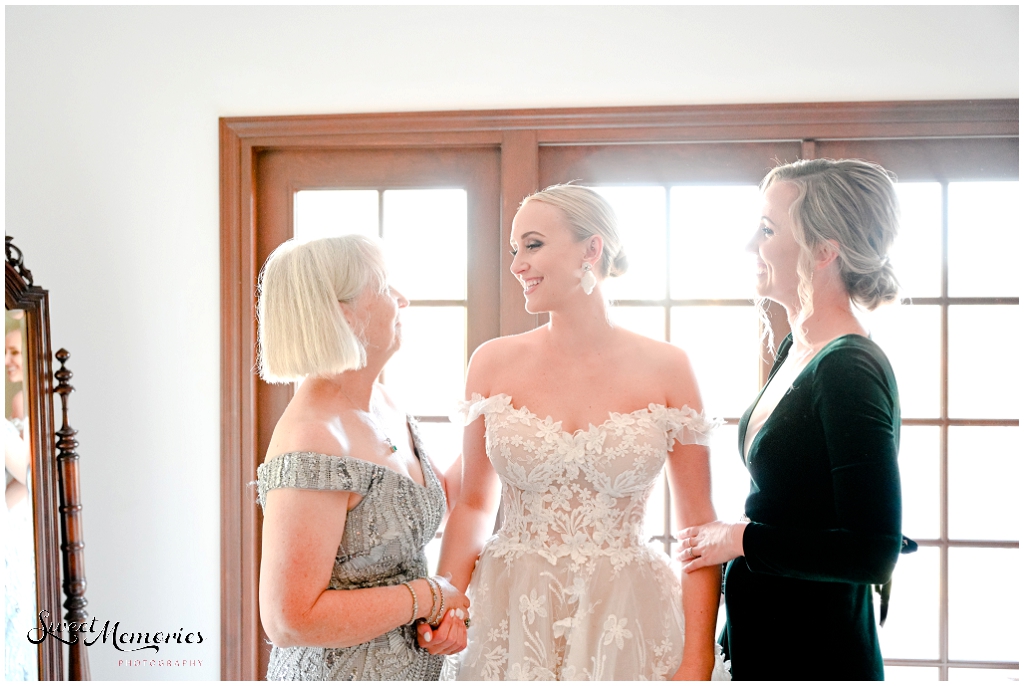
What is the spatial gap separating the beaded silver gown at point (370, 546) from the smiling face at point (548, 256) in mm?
495

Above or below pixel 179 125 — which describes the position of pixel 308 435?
below

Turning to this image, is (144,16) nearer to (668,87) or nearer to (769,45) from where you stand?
(668,87)

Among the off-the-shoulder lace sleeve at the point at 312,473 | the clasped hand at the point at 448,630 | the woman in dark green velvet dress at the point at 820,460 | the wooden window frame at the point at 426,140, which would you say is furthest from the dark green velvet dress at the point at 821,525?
the wooden window frame at the point at 426,140

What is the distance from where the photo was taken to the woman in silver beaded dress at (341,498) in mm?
1209

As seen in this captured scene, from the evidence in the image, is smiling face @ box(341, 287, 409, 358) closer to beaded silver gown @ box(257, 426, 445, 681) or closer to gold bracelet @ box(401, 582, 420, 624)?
beaded silver gown @ box(257, 426, 445, 681)

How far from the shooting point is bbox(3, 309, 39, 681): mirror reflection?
1821 mm

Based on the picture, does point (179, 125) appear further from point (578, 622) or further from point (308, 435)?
point (578, 622)

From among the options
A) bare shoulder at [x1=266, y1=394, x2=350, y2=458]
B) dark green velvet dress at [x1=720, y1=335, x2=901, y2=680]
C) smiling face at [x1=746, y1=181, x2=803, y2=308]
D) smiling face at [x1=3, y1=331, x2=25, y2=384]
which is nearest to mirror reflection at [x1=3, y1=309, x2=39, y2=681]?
smiling face at [x1=3, y1=331, x2=25, y2=384]

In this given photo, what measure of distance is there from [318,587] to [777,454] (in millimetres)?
892

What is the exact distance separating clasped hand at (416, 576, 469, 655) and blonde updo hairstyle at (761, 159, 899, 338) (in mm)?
961

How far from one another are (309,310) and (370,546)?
1.50ft

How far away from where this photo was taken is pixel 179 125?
2248 mm

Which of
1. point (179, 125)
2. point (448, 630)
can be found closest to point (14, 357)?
point (179, 125)

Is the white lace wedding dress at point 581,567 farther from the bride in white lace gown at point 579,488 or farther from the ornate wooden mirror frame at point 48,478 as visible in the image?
the ornate wooden mirror frame at point 48,478
